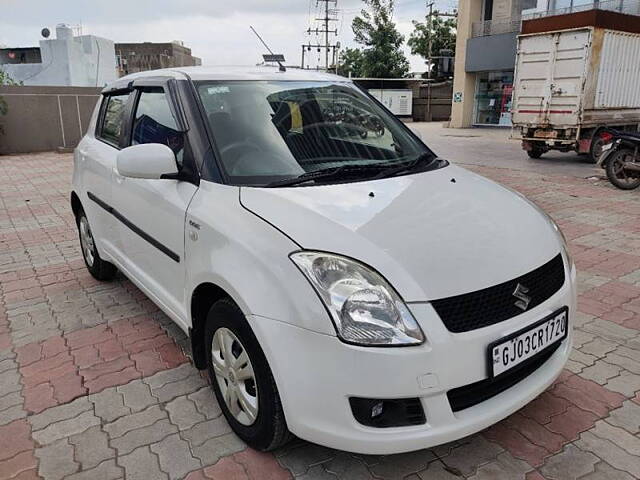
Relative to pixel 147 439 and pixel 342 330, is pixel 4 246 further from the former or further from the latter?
pixel 342 330

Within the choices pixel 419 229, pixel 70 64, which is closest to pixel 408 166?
pixel 419 229

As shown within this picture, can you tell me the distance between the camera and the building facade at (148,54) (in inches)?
1854

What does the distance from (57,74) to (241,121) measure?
34.5 m

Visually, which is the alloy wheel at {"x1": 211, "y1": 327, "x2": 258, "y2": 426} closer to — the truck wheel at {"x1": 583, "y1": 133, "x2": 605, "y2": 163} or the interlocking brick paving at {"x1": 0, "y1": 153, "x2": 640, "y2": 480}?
the interlocking brick paving at {"x1": 0, "y1": 153, "x2": 640, "y2": 480}

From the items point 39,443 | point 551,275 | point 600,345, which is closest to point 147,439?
point 39,443

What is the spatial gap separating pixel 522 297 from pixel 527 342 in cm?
18

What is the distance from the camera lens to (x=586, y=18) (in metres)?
11.4

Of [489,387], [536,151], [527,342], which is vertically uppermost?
[527,342]

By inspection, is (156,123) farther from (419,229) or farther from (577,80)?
(577,80)

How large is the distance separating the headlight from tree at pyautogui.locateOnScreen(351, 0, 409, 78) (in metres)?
39.7

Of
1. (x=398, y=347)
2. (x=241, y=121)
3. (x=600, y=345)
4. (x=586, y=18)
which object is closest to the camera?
(x=398, y=347)

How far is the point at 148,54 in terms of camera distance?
50219 mm

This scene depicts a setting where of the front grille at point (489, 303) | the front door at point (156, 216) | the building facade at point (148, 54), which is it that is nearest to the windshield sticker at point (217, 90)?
the front door at point (156, 216)

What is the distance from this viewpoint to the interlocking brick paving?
7.32 feet
